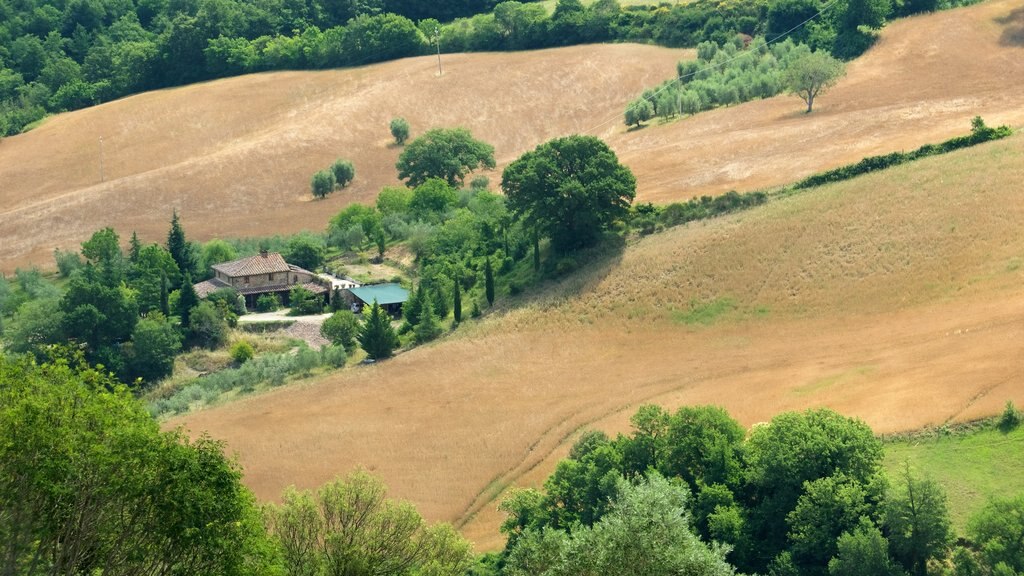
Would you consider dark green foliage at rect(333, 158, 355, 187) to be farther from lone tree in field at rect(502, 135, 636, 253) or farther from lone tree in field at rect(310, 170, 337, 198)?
lone tree in field at rect(502, 135, 636, 253)

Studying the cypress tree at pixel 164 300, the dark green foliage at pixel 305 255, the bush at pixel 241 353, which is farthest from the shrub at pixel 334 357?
the dark green foliage at pixel 305 255

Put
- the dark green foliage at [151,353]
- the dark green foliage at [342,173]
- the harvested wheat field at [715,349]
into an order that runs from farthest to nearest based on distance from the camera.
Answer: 1. the dark green foliage at [342,173]
2. the dark green foliage at [151,353]
3. the harvested wheat field at [715,349]

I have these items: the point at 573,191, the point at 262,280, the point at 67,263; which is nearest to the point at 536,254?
the point at 573,191

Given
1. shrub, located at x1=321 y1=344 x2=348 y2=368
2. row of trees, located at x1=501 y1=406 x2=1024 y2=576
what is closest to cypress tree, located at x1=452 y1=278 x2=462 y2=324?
shrub, located at x1=321 y1=344 x2=348 y2=368

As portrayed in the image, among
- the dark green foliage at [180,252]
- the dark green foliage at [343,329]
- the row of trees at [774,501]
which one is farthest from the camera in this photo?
the dark green foliage at [180,252]

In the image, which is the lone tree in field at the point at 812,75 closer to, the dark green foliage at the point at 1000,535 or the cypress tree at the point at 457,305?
the cypress tree at the point at 457,305

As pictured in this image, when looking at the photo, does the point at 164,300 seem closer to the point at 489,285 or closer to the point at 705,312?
the point at 489,285
